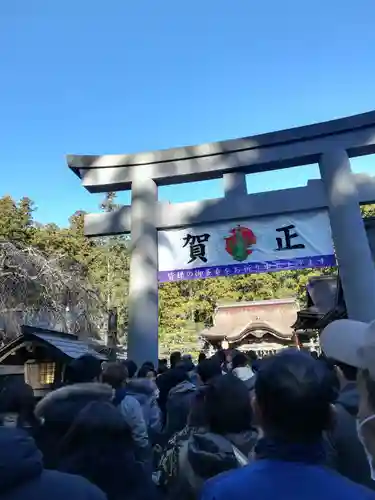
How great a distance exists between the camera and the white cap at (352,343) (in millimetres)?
1215

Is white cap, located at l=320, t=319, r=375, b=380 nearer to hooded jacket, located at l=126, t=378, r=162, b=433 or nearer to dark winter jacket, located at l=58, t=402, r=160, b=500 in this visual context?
dark winter jacket, located at l=58, t=402, r=160, b=500

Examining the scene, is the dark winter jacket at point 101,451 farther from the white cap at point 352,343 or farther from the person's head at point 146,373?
the person's head at point 146,373

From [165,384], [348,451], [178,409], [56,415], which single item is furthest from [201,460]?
[165,384]

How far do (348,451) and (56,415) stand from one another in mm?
1502

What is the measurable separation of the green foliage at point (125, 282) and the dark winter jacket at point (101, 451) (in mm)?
13180

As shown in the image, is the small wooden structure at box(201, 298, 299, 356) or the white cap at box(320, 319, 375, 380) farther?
the small wooden structure at box(201, 298, 299, 356)

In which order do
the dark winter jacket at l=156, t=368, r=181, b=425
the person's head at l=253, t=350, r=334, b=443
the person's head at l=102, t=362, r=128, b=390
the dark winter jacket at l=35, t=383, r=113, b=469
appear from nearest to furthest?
the person's head at l=253, t=350, r=334, b=443
the dark winter jacket at l=35, t=383, r=113, b=469
the person's head at l=102, t=362, r=128, b=390
the dark winter jacket at l=156, t=368, r=181, b=425

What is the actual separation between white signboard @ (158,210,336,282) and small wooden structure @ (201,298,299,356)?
33.9ft

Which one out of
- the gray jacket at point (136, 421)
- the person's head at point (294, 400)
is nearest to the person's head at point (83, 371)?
the gray jacket at point (136, 421)

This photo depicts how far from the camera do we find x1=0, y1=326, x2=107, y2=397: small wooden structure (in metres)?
6.07

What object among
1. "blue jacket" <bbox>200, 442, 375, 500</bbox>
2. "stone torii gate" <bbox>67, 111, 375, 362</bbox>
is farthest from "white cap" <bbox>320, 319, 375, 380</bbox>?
"stone torii gate" <bbox>67, 111, 375, 362</bbox>

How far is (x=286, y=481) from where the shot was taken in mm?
1055

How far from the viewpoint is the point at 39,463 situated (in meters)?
1.33

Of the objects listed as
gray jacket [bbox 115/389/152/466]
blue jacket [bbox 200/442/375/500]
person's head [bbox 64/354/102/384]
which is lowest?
gray jacket [bbox 115/389/152/466]
